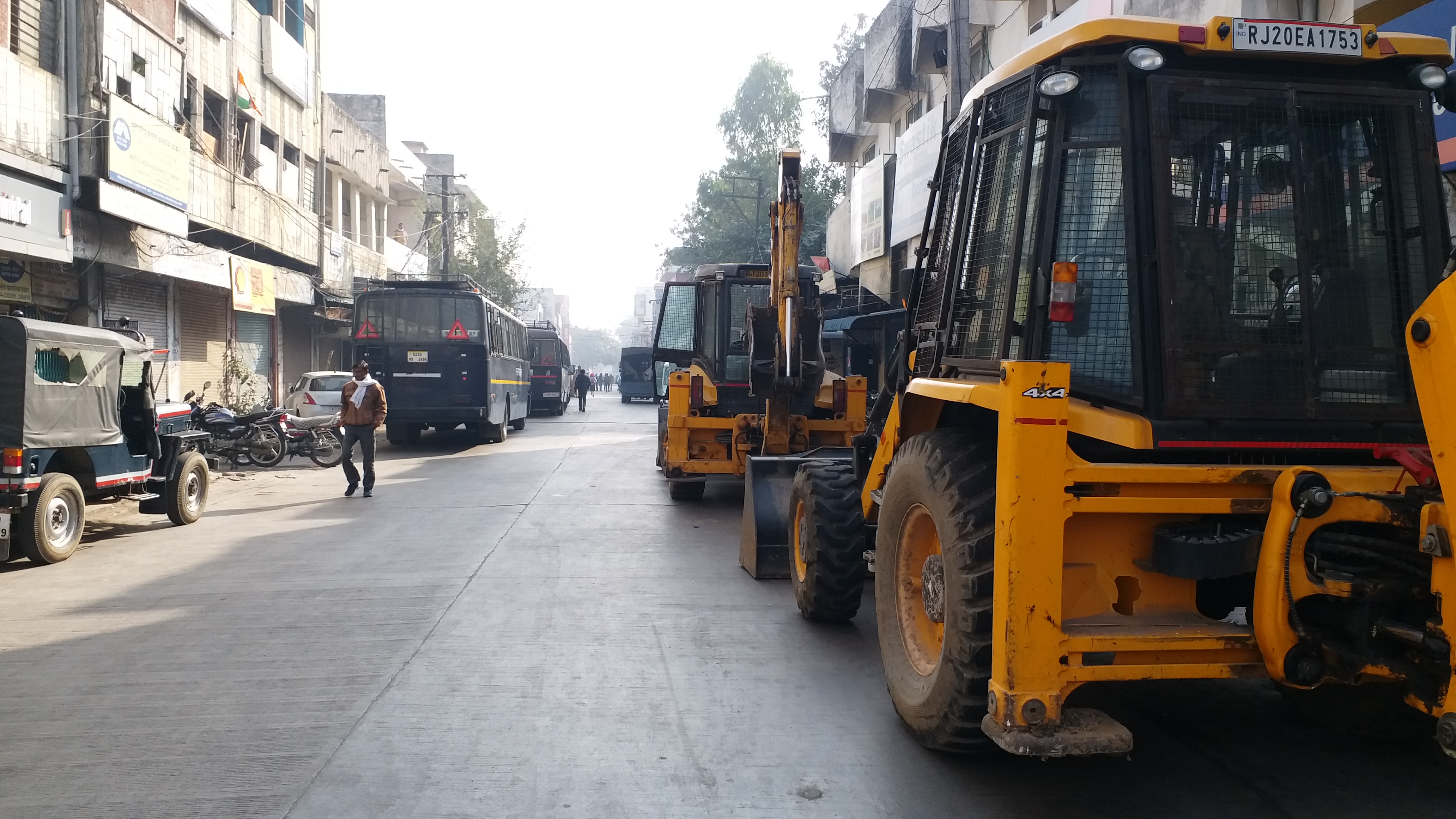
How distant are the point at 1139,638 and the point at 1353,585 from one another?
27.4 inches

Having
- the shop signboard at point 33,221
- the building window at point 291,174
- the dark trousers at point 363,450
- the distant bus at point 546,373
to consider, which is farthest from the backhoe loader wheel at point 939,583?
the distant bus at point 546,373

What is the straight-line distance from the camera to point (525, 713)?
498 centimetres

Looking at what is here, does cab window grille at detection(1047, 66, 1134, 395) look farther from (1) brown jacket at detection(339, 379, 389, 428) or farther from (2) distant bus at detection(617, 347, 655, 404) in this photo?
(2) distant bus at detection(617, 347, 655, 404)

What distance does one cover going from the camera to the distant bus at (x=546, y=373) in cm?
3797

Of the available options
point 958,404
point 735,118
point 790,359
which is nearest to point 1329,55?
point 958,404

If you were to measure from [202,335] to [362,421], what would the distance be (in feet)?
40.2

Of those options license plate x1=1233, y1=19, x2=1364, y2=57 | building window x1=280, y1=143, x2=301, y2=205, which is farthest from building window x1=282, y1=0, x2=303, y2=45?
license plate x1=1233, y1=19, x2=1364, y2=57

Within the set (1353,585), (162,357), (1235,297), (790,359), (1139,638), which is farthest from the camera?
(162,357)

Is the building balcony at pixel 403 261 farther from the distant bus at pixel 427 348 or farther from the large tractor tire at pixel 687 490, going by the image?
the large tractor tire at pixel 687 490

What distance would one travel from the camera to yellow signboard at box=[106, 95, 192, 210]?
16750 mm

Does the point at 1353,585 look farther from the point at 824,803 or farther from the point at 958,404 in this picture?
the point at 824,803

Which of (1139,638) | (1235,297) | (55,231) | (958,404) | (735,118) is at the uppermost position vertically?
(735,118)

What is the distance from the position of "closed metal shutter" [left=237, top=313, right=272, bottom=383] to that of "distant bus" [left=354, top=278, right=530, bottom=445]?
7.18 m

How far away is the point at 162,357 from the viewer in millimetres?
20641
